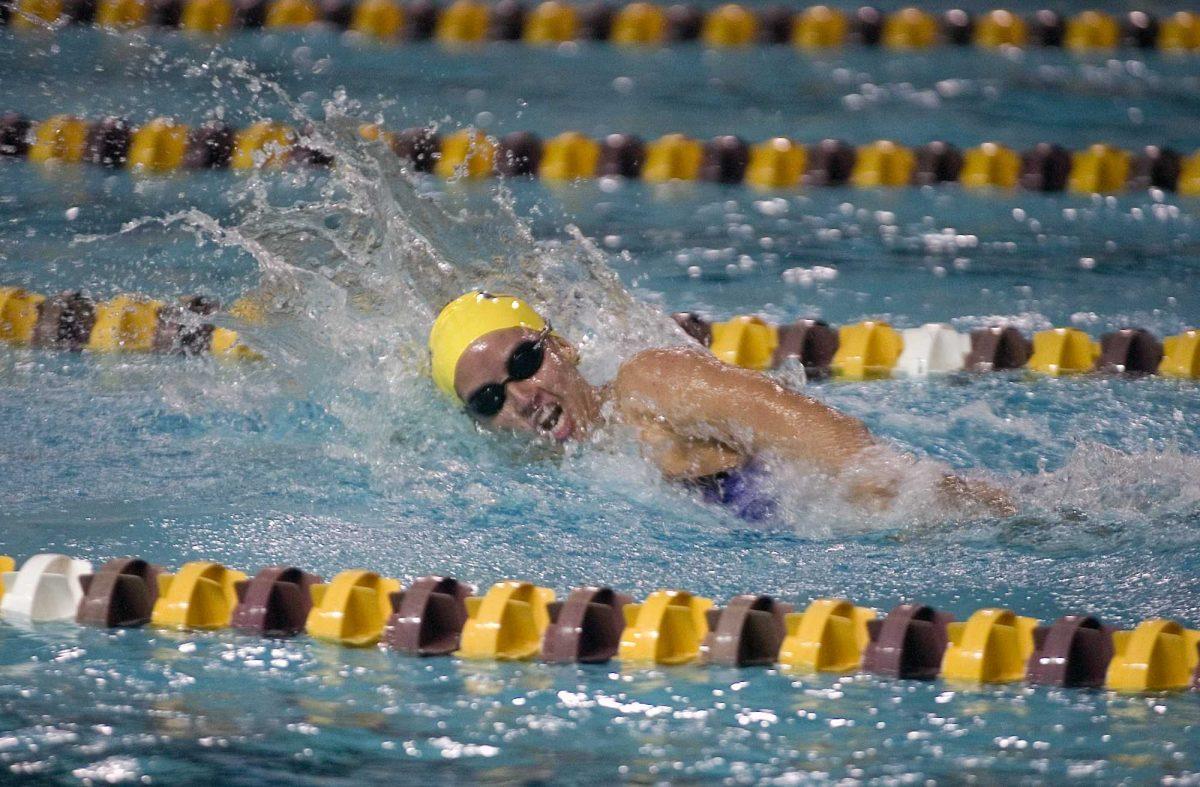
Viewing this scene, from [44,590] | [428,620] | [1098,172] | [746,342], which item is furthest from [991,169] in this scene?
[44,590]

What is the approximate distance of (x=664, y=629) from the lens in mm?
2613

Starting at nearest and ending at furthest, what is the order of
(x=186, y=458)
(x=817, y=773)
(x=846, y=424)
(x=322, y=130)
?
1. (x=817, y=773)
2. (x=846, y=424)
3. (x=186, y=458)
4. (x=322, y=130)

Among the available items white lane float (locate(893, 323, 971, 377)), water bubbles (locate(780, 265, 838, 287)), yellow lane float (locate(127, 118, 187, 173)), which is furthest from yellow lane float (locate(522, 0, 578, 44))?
white lane float (locate(893, 323, 971, 377))

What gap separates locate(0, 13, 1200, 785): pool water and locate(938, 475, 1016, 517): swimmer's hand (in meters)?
0.04

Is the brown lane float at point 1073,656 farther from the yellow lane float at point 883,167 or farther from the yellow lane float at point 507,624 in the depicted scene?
the yellow lane float at point 883,167

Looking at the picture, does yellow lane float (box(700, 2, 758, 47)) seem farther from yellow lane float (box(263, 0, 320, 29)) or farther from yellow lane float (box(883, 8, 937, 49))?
yellow lane float (box(263, 0, 320, 29))

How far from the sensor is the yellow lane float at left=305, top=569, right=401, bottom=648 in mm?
2689

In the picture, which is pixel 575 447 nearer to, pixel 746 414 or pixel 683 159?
pixel 746 414

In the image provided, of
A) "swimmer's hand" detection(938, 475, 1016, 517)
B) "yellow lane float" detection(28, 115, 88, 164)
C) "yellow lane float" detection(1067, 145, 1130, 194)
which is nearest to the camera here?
"swimmer's hand" detection(938, 475, 1016, 517)

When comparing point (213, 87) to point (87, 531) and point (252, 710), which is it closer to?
point (87, 531)

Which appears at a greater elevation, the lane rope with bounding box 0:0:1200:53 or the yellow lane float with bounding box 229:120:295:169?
the lane rope with bounding box 0:0:1200:53

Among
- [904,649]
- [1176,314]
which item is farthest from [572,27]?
[904,649]

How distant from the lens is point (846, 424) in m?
3.14

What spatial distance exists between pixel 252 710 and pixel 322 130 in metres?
2.20
